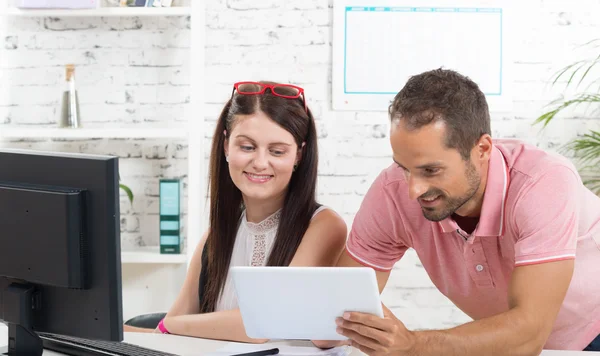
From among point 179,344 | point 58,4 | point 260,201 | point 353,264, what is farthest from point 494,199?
point 58,4

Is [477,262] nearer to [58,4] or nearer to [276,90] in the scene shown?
[276,90]

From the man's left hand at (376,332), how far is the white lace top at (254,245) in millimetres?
622

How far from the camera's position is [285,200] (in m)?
2.04

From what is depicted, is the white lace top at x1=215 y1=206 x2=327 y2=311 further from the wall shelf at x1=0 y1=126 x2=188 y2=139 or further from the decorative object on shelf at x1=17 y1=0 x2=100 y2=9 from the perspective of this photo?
the decorative object on shelf at x1=17 y1=0 x2=100 y2=9

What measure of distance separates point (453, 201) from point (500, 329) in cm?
30

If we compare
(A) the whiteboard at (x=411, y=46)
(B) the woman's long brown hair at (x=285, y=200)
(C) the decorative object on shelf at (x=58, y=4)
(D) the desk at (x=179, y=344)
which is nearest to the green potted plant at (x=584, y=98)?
(A) the whiteboard at (x=411, y=46)

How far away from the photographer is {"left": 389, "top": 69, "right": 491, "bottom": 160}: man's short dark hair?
5.20ft

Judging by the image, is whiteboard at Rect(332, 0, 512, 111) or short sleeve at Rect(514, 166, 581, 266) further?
whiteboard at Rect(332, 0, 512, 111)

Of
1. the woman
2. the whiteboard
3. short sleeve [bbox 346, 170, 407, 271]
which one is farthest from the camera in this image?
the whiteboard

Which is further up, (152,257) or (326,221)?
(326,221)

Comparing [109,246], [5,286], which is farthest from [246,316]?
[5,286]

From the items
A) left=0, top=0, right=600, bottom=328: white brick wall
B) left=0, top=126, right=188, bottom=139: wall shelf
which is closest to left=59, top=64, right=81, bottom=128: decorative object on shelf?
left=0, top=126, right=188, bottom=139: wall shelf

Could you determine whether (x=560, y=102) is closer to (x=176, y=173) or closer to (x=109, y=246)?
(x=176, y=173)

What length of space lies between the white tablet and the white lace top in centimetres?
52
